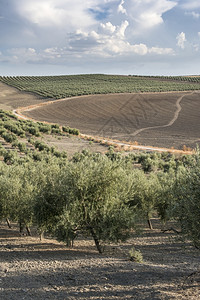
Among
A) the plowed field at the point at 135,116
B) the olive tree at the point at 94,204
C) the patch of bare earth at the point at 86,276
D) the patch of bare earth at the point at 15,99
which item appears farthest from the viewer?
the patch of bare earth at the point at 15,99

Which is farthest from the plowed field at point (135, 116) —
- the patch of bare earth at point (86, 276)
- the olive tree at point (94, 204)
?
the patch of bare earth at point (86, 276)

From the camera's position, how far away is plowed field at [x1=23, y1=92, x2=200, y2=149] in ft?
266

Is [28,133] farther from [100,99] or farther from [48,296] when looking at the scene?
[48,296]

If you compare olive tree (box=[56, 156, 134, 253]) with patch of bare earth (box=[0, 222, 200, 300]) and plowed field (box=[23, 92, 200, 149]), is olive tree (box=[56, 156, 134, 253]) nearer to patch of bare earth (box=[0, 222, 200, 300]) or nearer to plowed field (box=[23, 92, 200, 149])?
patch of bare earth (box=[0, 222, 200, 300])

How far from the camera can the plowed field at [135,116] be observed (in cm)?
8100

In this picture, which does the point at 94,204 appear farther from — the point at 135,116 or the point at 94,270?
the point at 135,116

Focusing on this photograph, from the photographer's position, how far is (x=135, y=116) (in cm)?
10194

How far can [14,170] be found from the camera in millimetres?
29422

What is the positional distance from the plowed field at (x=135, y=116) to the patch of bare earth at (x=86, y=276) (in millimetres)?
55835

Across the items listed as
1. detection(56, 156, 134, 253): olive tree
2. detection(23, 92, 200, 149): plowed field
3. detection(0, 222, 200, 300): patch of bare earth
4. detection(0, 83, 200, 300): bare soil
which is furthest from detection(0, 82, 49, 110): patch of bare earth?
detection(0, 222, 200, 300): patch of bare earth

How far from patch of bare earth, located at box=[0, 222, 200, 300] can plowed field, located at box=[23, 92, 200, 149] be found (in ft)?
183

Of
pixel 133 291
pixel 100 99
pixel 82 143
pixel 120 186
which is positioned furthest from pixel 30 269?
A: pixel 100 99

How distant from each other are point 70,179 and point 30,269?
576cm

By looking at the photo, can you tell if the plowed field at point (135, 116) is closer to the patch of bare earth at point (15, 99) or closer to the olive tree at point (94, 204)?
the patch of bare earth at point (15, 99)
